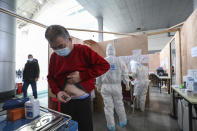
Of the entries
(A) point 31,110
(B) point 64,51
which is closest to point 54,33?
(B) point 64,51

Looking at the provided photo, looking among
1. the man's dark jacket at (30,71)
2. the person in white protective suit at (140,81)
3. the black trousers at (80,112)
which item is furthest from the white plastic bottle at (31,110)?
the man's dark jacket at (30,71)

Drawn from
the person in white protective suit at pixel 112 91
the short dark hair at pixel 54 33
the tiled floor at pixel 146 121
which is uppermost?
the short dark hair at pixel 54 33

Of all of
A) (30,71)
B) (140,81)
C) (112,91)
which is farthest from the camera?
(30,71)

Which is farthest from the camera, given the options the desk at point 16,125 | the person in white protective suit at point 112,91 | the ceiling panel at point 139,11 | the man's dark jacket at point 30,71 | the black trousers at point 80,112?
the ceiling panel at point 139,11

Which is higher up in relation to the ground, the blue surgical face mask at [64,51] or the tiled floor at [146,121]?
the blue surgical face mask at [64,51]

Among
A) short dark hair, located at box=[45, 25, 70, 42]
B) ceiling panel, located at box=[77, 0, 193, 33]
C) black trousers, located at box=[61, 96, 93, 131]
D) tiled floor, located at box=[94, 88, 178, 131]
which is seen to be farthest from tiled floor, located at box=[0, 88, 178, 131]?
ceiling panel, located at box=[77, 0, 193, 33]

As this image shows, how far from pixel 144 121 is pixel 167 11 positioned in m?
4.45

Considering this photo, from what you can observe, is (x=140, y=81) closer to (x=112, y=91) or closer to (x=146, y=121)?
(x=146, y=121)

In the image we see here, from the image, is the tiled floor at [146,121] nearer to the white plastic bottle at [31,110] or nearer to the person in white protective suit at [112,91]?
the person in white protective suit at [112,91]

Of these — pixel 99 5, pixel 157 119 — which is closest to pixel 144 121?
pixel 157 119

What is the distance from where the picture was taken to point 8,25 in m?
2.68

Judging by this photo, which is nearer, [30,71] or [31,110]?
[31,110]

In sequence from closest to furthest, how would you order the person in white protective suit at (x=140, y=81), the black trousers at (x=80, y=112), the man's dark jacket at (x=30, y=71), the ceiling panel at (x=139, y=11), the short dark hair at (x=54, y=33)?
1. the short dark hair at (x=54, y=33)
2. the black trousers at (x=80, y=112)
3. the person in white protective suit at (x=140, y=81)
4. the man's dark jacket at (x=30, y=71)
5. the ceiling panel at (x=139, y=11)

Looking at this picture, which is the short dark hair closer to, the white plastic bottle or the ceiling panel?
the white plastic bottle
